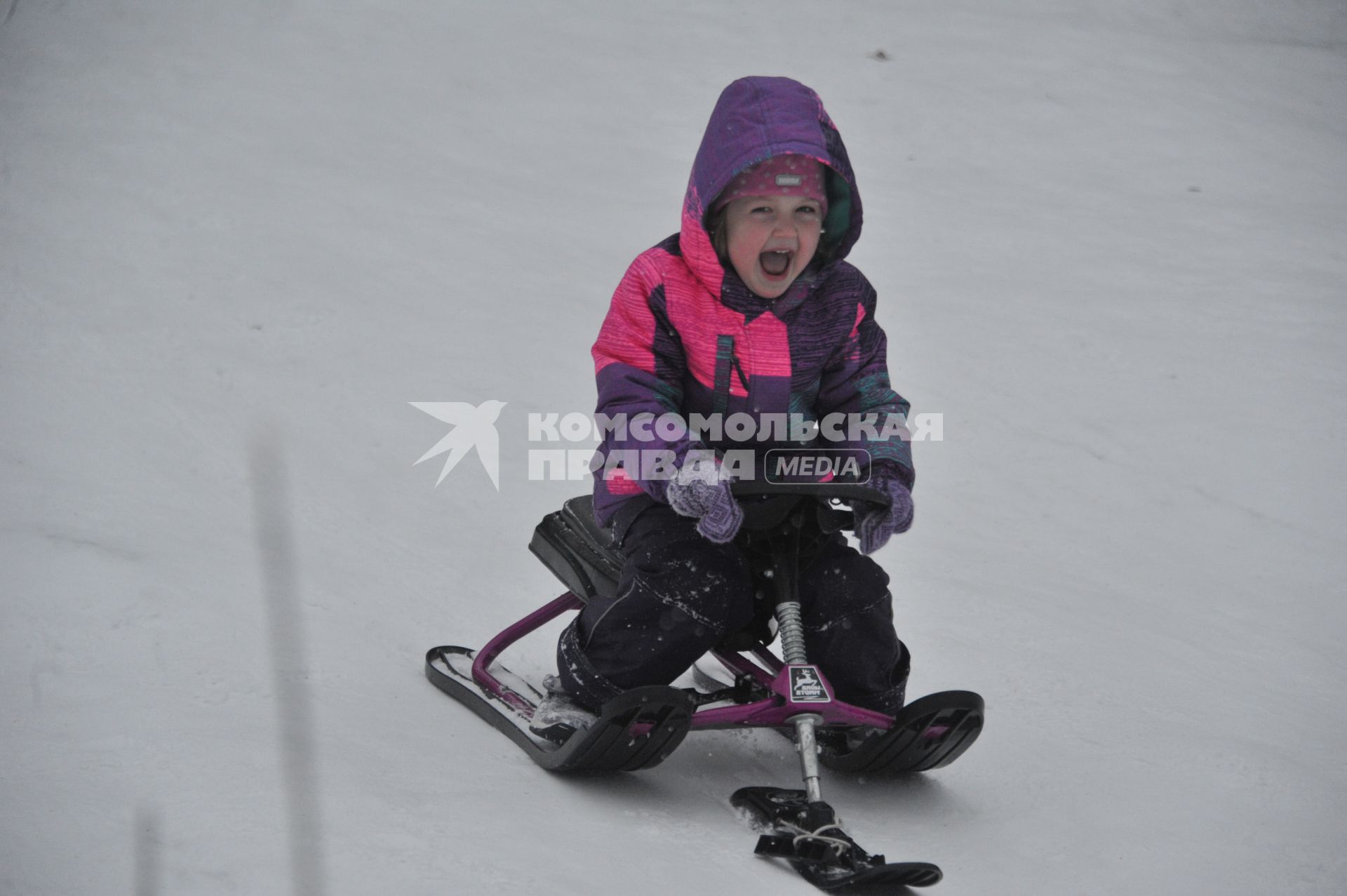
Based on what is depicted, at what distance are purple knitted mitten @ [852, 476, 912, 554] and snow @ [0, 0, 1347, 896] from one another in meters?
0.52

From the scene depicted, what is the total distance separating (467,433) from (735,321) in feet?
6.28

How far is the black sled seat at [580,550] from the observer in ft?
9.34

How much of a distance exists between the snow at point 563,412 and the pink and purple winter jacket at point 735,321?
2.41 feet

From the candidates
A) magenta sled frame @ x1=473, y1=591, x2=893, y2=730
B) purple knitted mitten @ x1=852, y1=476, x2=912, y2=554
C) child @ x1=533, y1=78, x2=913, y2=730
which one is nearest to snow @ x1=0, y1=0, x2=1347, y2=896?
magenta sled frame @ x1=473, y1=591, x2=893, y2=730

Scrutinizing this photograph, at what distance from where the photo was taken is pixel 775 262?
2689mm

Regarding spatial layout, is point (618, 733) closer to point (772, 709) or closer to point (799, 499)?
point (772, 709)

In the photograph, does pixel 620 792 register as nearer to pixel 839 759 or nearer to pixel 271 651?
pixel 839 759

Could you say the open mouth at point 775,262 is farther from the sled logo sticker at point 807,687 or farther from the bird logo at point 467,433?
the bird logo at point 467,433

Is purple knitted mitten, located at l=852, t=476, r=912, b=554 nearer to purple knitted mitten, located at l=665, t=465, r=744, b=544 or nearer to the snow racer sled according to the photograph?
the snow racer sled

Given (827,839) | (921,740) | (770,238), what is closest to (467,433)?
(770,238)

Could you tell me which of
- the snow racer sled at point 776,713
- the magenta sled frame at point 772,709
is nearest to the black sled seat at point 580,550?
the snow racer sled at point 776,713

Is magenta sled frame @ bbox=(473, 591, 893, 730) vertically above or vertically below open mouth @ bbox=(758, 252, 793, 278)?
below

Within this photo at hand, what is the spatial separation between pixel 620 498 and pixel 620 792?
596 millimetres

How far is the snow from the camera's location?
7.61ft
